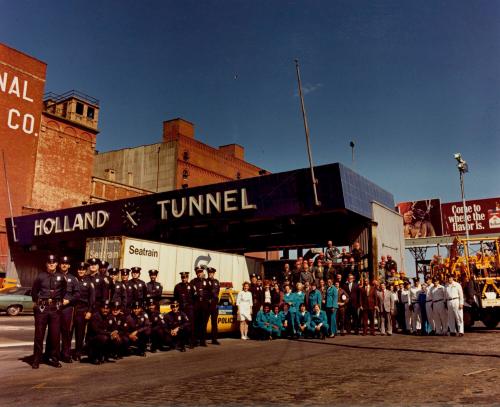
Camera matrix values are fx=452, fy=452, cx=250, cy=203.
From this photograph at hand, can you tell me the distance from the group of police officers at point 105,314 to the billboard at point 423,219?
151 feet

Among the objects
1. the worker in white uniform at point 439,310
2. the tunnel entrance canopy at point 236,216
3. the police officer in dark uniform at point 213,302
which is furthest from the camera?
the tunnel entrance canopy at point 236,216

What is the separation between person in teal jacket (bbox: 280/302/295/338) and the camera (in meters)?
14.2

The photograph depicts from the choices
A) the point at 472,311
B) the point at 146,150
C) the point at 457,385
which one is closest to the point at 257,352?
the point at 457,385

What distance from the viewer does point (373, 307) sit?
49.0 feet

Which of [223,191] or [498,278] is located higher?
[223,191]

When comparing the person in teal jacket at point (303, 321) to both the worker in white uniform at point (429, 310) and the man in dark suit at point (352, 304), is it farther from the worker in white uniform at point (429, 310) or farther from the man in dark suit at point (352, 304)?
the worker in white uniform at point (429, 310)

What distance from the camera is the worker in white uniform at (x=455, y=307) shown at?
14.2 metres

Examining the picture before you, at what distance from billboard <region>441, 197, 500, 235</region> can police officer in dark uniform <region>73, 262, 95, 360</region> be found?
4887 centimetres

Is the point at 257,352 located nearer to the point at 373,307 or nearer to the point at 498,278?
the point at 373,307

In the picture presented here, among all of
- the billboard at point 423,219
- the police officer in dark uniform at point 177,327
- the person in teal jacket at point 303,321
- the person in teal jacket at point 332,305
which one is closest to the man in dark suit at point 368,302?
the person in teal jacket at point 332,305

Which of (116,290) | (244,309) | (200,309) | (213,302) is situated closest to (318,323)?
(244,309)

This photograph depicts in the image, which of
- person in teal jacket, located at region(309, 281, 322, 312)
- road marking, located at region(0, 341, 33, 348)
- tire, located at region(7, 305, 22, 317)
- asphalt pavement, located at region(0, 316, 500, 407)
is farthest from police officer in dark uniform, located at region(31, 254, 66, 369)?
tire, located at region(7, 305, 22, 317)

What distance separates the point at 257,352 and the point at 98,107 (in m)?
37.0

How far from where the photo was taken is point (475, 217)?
52.0m
